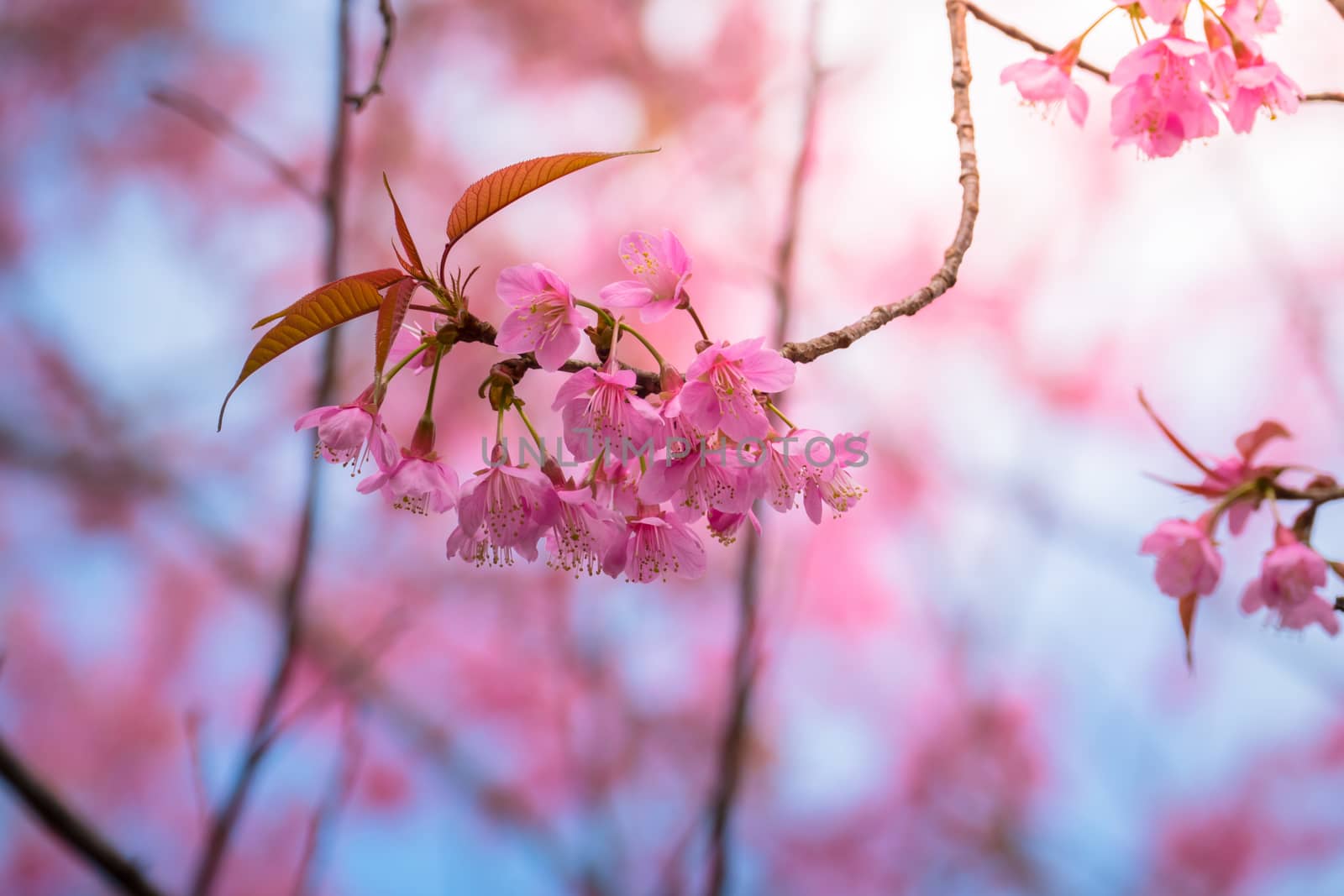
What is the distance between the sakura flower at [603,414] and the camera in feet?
1.45

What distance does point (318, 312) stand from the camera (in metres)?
0.41

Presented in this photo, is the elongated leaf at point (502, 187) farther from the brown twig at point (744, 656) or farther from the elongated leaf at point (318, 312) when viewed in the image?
the brown twig at point (744, 656)

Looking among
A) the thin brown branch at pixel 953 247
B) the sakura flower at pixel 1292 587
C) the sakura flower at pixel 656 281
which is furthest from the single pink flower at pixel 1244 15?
the sakura flower at pixel 656 281

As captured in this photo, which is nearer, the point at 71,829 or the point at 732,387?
the point at 732,387

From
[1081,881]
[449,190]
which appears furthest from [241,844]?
[1081,881]

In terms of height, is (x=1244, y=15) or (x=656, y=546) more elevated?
(x=1244, y=15)

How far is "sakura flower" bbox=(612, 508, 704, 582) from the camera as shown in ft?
1.70

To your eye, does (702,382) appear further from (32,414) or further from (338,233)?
(32,414)

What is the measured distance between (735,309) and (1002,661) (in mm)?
835

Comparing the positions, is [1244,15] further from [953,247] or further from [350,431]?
[350,431]

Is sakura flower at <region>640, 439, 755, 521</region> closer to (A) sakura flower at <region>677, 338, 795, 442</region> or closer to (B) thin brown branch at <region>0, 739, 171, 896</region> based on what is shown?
(A) sakura flower at <region>677, 338, 795, 442</region>

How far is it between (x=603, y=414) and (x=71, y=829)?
0.45 metres

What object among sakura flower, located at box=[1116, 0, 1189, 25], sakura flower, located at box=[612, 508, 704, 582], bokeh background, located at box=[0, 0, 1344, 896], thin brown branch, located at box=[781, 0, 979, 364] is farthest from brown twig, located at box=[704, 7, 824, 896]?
bokeh background, located at box=[0, 0, 1344, 896]

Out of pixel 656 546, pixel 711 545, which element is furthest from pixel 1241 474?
pixel 711 545
